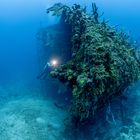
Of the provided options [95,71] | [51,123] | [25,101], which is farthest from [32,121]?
[95,71]

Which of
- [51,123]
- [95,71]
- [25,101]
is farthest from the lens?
[25,101]

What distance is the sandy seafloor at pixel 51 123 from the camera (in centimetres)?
1126

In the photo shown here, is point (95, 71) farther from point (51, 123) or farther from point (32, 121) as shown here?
point (32, 121)

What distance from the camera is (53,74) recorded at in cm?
998

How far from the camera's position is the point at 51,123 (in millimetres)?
12367

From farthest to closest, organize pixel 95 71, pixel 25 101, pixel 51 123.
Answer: pixel 25 101 → pixel 51 123 → pixel 95 71

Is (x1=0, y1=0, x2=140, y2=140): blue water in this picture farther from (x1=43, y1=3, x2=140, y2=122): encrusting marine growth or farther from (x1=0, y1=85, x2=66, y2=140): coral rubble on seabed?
(x1=43, y1=3, x2=140, y2=122): encrusting marine growth

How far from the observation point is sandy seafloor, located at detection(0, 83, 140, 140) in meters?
11.3

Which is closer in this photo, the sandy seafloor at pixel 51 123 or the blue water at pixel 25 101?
the sandy seafloor at pixel 51 123

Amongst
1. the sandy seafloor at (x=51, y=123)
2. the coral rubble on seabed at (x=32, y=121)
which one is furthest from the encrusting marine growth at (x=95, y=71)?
the coral rubble on seabed at (x=32, y=121)

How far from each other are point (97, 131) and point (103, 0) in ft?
277

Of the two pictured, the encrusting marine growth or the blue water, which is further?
the blue water

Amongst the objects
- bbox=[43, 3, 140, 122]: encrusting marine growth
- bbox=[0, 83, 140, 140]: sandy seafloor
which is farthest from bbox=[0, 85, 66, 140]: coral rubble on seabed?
bbox=[43, 3, 140, 122]: encrusting marine growth

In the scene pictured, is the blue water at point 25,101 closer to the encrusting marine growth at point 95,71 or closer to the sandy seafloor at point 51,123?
the sandy seafloor at point 51,123
